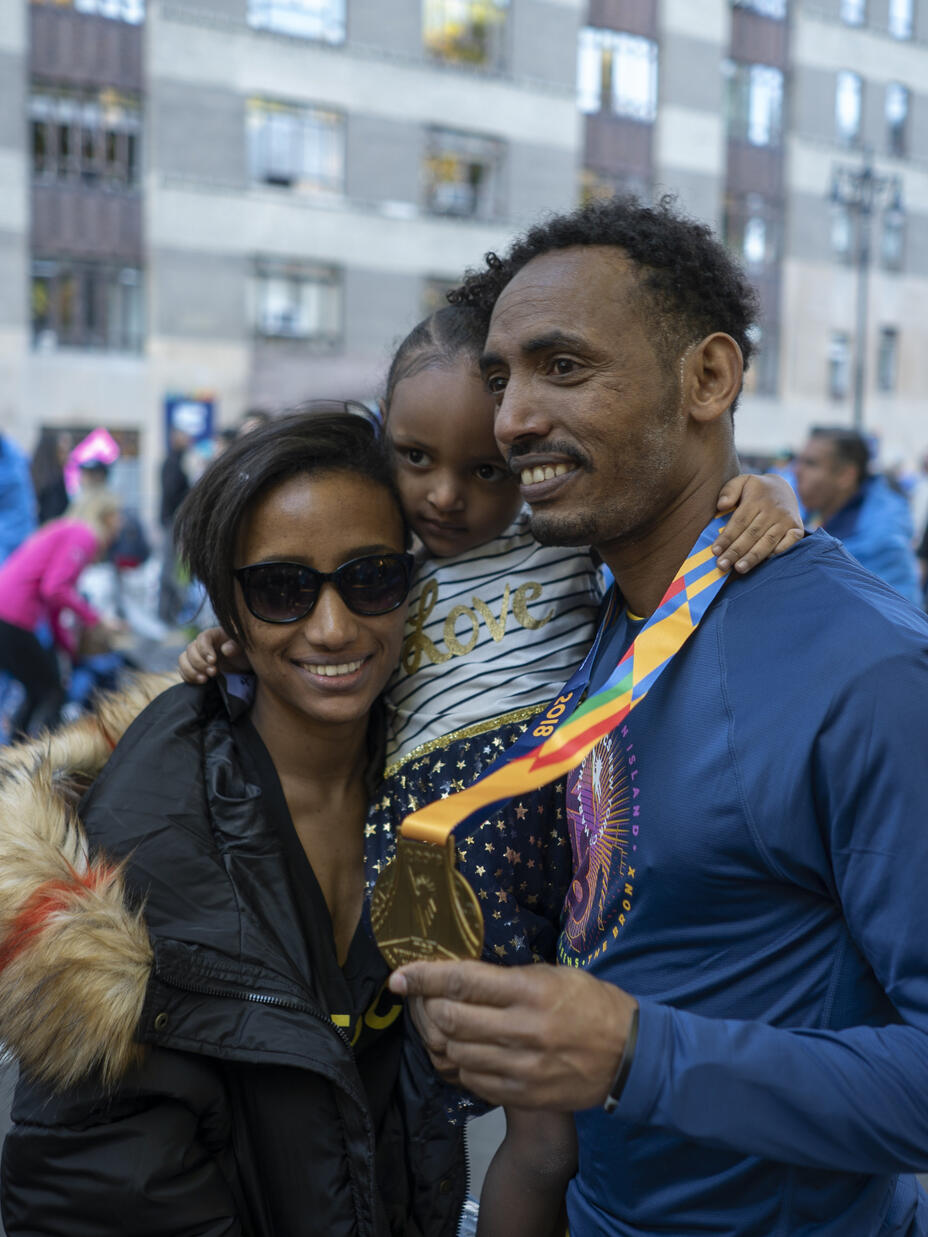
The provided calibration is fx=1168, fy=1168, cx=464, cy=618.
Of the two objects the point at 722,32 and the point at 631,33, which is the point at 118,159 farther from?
the point at 722,32

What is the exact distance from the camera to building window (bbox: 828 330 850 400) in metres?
30.0

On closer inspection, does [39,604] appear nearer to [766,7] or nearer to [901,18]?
[766,7]

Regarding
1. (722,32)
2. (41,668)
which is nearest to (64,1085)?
(41,668)

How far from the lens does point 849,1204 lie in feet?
5.20

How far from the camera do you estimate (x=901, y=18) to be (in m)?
30.9

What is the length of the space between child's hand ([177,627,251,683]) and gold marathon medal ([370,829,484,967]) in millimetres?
885

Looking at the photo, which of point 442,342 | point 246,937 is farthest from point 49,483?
point 246,937

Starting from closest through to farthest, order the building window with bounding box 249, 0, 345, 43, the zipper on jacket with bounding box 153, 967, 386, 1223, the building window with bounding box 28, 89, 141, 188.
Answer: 1. the zipper on jacket with bounding box 153, 967, 386, 1223
2. the building window with bounding box 28, 89, 141, 188
3. the building window with bounding box 249, 0, 345, 43

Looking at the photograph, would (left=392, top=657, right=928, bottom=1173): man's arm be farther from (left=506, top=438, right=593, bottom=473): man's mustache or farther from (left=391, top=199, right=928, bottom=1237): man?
(left=506, top=438, right=593, bottom=473): man's mustache

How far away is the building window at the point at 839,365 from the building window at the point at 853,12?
25.8 ft

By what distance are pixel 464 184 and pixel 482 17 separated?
3511 mm

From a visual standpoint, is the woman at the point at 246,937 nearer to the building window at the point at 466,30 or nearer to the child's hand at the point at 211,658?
the child's hand at the point at 211,658

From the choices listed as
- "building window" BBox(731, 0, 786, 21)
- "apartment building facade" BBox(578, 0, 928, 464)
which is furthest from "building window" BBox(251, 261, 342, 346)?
"building window" BBox(731, 0, 786, 21)

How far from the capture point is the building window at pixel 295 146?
23000 millimetres
